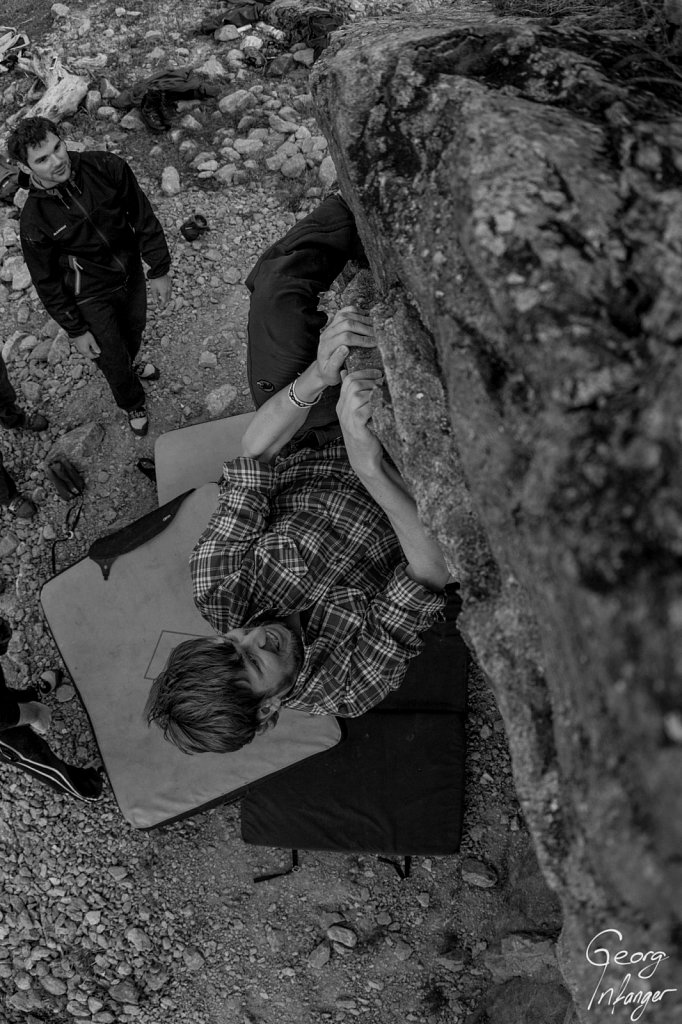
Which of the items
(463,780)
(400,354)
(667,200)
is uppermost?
(667,200)

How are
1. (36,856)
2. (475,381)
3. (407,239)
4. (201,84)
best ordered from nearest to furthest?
(475,381), (407,239), (36,856), (201,84)

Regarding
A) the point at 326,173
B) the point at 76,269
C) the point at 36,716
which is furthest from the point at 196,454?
the point at 326,173

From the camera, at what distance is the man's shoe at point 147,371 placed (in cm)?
579

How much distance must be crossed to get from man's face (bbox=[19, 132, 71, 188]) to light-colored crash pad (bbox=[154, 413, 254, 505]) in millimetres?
1823

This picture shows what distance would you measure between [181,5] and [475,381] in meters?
7.87

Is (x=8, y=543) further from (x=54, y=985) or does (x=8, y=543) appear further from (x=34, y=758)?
(x=54, y=985)

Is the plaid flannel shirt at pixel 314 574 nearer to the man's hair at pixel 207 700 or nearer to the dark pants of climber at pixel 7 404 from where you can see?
the man's hair at pixel 207 700

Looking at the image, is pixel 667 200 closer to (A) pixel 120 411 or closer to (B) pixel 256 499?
(B) pixel 256 499

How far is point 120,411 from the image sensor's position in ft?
19.0

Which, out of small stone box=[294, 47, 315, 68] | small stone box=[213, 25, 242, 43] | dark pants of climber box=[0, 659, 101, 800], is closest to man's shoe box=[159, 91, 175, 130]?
small stone box=[213, 25, 242, 43]

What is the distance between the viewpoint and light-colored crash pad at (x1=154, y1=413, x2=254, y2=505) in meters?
4.94

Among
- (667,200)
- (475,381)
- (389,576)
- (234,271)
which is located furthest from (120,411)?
(667,200)

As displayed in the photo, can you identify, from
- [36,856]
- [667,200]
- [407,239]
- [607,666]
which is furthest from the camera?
[36,856]

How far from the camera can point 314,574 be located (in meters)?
3.45
